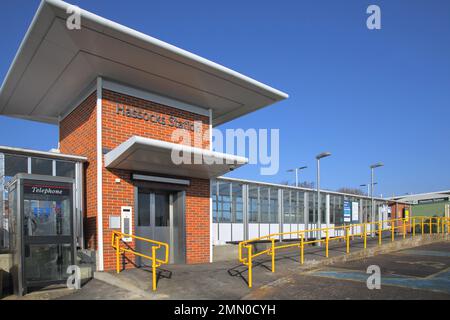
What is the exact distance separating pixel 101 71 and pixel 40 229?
4.09 meters

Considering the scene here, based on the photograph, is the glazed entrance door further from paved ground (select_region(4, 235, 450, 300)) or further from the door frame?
paved ground (select_region(4, 235, 450, 300))

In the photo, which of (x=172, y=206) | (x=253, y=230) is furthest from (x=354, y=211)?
(x=172, y=206)

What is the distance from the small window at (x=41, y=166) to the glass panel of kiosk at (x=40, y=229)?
1.57 meters

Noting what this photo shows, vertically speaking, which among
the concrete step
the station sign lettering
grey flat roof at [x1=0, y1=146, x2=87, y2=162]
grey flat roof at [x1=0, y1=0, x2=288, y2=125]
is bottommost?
the concrete step

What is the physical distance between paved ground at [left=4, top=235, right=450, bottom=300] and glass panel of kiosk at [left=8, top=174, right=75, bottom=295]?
463 millimetres

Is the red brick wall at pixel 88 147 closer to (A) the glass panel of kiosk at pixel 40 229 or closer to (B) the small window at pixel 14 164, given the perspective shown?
(B) the small window at pixel 14 164

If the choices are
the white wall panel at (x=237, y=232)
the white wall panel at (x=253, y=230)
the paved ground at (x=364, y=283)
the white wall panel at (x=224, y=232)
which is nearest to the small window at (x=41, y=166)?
the paved ground at (x=364, y=283)

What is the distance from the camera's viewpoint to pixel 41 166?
10016 millimetres

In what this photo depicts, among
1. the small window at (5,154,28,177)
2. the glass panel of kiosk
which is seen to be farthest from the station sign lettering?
the glass panel of kiosk

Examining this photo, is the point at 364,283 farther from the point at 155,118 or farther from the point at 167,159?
the point at 155,118

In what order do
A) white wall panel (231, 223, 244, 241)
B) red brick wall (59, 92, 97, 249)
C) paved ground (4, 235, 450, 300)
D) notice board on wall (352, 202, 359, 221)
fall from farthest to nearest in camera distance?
notice board on wall (352, 202, 359, 221)
white wall panel (231, 223, 244, 241)
red brick wall (59, 92, 97, 249)
paved ground (4, 235, 450, 300)

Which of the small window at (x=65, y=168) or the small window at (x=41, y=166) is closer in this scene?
the small window at (x=41, y=166)

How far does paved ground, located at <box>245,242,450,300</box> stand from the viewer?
25.5ft

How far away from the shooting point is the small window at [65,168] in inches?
405
